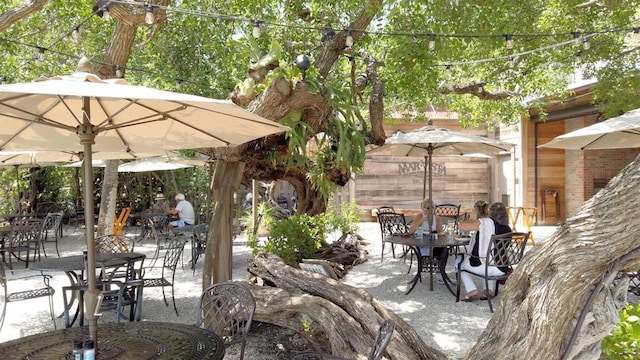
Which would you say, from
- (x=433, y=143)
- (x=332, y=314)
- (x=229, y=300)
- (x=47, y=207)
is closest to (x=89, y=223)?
(x=229, y=300)

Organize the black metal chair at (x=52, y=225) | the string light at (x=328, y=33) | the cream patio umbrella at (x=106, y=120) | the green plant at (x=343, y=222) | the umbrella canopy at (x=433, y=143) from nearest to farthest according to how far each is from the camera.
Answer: the cream patio umbrella at (x=106, y=120) < the string light at (x=328, y=33) < the umbrella canopy at (x=433, y=143) < the black metal chair at (x=52, y=225) < the green plant at (x=343, y=222)

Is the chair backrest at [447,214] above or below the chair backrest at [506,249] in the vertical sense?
above

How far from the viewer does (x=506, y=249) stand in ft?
18.3

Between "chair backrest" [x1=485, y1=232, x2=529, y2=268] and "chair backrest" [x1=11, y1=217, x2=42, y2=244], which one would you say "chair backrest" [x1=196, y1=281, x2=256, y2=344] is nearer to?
"chair backrest" [x1=485, y1=232, x2=529, y2=268]

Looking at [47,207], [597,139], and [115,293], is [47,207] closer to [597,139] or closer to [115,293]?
[115,293]

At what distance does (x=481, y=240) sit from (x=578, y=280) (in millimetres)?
3704

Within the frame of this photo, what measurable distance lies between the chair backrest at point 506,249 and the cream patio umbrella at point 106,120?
10.8 ft

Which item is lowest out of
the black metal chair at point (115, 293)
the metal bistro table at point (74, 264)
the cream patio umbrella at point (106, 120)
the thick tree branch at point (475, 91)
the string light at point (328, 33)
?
the black metal chair at point (115, 293)

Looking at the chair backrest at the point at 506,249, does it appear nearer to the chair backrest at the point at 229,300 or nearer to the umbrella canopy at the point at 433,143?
the umbrella canopy at the point at 433,143

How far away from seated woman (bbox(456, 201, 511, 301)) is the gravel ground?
0.22 meters

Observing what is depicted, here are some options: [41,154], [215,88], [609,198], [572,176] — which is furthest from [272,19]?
[572,176]

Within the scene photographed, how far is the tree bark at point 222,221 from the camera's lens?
16.7 ft

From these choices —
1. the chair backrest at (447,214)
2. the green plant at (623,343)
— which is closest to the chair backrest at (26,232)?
the chair backrest at (447,214)

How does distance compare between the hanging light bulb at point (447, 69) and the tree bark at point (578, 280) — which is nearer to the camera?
the tree bark at point (578, 280)
